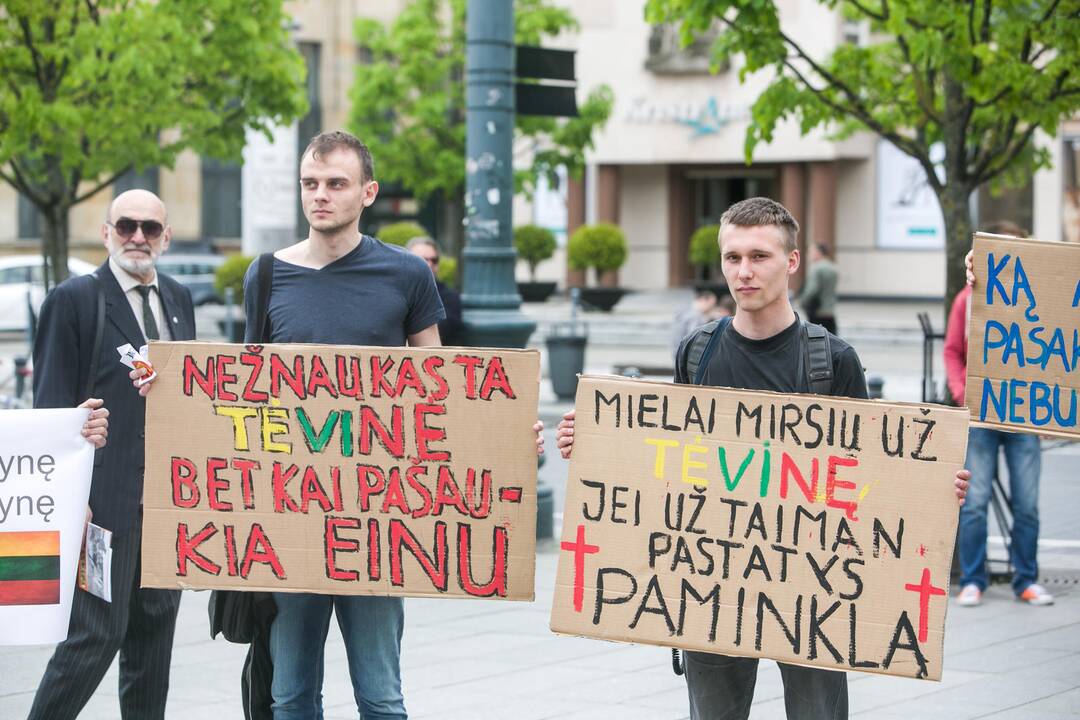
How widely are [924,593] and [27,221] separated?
41.8 meters

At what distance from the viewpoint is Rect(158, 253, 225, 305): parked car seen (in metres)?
36.2

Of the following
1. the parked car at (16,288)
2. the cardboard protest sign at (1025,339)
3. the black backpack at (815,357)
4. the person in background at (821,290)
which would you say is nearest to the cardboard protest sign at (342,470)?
the black backpack at (815,357)

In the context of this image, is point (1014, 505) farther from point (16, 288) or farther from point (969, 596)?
point (16, 288)

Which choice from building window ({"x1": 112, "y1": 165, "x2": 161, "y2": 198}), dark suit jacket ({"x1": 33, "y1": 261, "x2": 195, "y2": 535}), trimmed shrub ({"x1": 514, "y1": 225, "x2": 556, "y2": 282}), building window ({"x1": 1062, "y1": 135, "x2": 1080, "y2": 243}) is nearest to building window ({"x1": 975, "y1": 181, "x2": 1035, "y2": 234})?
building window ({"x1": 1062, "y1": 135, "x2": 1080, "y2": 243})

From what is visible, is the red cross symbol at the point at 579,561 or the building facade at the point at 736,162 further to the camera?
the building facade at the point at 736,162

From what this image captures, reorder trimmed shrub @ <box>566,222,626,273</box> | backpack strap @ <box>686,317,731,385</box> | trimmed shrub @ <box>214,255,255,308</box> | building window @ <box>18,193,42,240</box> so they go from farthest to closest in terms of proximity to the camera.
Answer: building window @ <box>18,193,42,240</box> < trimmed shrub @ <box>566,222,626,273</box> < trimmed shrub @ <box>214,255,255,308</box> < backpack strap @ <box>686,317,731,385</box>

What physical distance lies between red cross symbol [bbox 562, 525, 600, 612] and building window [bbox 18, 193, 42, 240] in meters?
40.8

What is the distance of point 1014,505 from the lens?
27.8 feet

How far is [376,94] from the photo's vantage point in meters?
34.2

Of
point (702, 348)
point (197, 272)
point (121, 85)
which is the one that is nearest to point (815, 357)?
point (702, 348)

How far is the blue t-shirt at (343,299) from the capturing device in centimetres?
479

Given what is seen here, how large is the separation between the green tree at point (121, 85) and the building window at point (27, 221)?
28433mm

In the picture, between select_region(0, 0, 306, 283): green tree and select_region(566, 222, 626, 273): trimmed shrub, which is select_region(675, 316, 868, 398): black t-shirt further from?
select_region(566, 222, 626, 273): trimmed shrub

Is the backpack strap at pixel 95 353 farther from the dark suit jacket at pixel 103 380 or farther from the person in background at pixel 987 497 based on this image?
the person in background at pixel 987 497
